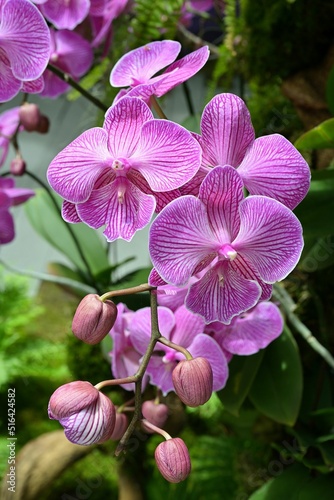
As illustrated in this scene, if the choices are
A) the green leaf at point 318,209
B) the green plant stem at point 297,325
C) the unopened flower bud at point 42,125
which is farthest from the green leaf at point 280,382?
the unopened flower bud at point 42,125

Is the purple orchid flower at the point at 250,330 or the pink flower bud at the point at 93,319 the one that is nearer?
the pink flower bud at the point at 93,319

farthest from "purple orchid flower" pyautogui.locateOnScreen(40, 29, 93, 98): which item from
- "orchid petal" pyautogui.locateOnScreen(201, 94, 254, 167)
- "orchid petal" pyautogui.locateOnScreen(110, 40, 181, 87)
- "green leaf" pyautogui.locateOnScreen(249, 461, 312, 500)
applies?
"green leaf" pyautogui.locateOnScreen(249, 461, 312, 500)

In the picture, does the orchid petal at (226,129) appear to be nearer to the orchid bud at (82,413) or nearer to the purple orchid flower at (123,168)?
the purple orchid flower at (123,168)

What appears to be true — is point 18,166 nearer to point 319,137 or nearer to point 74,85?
point 74,85

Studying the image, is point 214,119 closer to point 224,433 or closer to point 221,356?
point 221,356

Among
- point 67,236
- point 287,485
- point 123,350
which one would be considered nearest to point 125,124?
point 123,350

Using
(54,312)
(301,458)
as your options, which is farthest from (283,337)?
(54,312)
